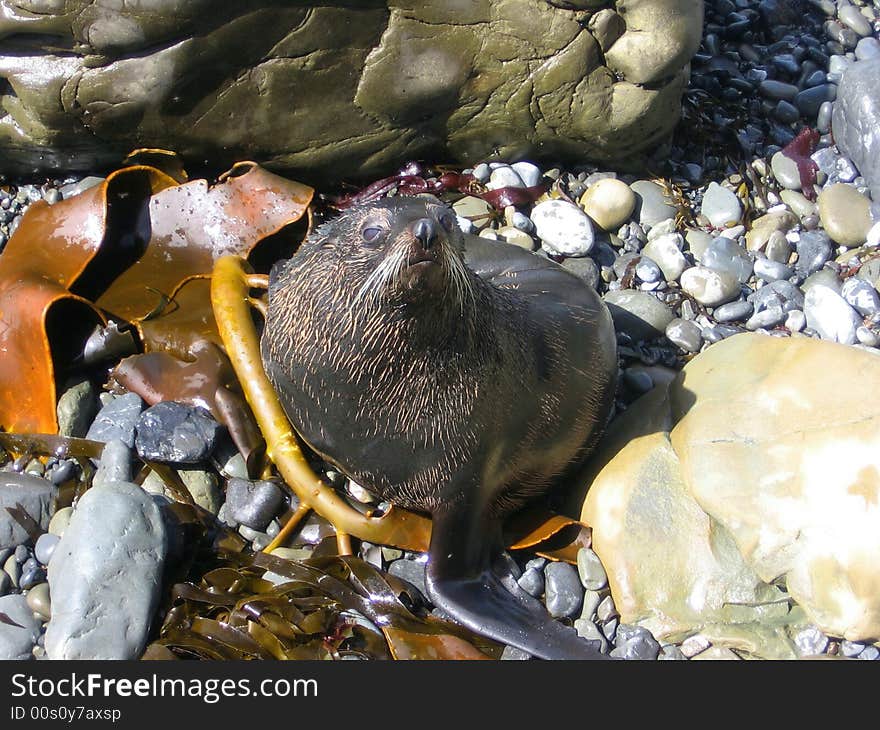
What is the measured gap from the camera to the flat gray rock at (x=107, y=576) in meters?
4.20

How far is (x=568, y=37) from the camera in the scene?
20.9 feet

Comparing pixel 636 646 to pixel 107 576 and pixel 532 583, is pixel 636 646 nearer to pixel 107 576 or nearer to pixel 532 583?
pixel 532 583

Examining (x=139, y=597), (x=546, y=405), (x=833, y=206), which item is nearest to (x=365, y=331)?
(x=546, y=405)

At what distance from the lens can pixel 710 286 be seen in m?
6.39

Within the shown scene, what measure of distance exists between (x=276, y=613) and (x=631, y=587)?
178cm

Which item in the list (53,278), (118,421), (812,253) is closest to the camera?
(118,421)

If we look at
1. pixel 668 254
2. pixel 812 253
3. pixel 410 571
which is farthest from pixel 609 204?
pixel 410 571

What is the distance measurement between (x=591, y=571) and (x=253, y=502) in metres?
1.83

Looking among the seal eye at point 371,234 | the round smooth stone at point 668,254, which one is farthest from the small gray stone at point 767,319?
the seal eye at point 371,234

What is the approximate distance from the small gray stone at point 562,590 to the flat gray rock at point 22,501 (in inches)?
104

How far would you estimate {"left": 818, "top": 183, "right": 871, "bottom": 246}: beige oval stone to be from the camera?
6.81m

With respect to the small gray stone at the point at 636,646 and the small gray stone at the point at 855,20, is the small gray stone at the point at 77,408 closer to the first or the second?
the small gray stone at the point at 636,646

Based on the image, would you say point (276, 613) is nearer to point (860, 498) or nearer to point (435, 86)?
point (860, 498)

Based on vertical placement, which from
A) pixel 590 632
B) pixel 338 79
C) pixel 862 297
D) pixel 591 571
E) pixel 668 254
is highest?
pixel 338 79
